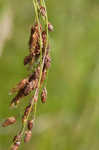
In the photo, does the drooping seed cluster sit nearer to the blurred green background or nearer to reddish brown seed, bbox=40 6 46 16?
reddish brown seed, bbox=40 6 46 16

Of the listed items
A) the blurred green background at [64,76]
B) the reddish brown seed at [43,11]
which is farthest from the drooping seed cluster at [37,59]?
the blurred green background at [64,76]

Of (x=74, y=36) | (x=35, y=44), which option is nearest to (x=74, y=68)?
(x=74, y=36)

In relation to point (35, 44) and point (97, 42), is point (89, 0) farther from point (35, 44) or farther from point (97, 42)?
point (35, 44)

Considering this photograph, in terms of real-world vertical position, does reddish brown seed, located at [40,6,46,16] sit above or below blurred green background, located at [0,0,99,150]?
above

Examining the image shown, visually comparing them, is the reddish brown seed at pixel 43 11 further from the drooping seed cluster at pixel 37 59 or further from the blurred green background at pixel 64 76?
the blurred green background at pixel 64 76

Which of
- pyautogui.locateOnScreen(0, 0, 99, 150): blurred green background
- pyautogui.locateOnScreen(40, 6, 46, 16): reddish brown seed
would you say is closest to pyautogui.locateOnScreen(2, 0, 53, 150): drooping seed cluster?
pyautogui.locateOnScreen(40, 6, 46, 16): reddish brown seed

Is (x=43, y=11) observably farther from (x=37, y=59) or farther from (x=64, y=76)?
(x=64, y=76)

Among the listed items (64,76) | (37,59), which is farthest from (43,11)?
(64,76)

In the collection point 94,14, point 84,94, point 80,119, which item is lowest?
point 80,119

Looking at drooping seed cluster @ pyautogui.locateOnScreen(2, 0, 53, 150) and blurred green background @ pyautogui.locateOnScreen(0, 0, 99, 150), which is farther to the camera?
blurred green background @ pyautogui.locateOnScreen(0, 0, 99, 150)
